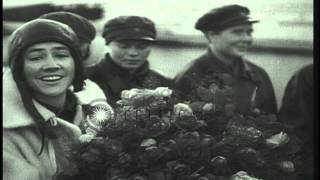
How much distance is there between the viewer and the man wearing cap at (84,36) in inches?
168

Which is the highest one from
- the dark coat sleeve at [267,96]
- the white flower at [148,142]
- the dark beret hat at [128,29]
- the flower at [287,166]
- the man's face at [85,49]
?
the dark beret hat at [128,29]

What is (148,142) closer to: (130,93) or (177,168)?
(177,168)

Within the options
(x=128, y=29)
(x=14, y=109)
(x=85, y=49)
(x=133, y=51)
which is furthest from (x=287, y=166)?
(x=14, y=109)

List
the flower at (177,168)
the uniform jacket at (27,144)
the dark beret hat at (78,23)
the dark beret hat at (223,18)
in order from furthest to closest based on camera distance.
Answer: the dark beret hat at (223,18) < the dark beret hat at (78,23) < the uniform jacket at (27,144) < the flower at (177,168)

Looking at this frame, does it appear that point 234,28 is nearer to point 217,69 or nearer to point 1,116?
point 217,69

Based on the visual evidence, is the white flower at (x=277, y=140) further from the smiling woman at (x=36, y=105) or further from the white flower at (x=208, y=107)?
the smiling woman at (x=36, y=105)

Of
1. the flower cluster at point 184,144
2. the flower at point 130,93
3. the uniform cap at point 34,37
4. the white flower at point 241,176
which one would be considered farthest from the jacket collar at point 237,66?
the uniform cap at point 34,37

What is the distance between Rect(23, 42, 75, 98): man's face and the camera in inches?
165

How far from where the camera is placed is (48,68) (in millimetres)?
4195

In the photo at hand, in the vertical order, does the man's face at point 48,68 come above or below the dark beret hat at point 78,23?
below

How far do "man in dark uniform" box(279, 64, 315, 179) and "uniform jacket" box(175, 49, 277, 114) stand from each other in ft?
0.32

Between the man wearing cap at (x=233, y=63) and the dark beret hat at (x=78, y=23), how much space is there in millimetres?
635

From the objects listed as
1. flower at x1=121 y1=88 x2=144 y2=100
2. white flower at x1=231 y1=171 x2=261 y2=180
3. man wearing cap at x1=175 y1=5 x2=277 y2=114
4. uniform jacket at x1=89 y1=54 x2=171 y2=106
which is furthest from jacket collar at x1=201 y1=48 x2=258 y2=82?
white flower at x1=231 y1=171 x2=261 y2=180

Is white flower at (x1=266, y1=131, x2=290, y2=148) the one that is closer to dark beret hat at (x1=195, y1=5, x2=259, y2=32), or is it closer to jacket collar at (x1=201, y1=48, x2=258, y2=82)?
jacket collar at (x1=201, y1=48, x2=258, y2=82)
